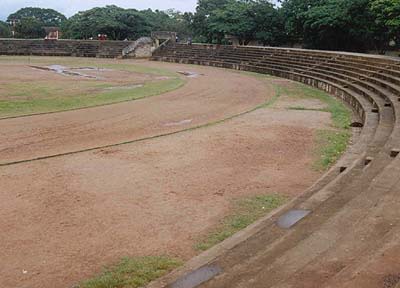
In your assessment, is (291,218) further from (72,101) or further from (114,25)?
(114,25)

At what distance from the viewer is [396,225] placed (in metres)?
4.13

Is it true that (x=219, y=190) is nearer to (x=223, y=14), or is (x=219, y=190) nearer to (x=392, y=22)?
(x=392, y=22)

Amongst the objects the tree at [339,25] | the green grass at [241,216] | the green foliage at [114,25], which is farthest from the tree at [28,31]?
the green grass at [241,216]

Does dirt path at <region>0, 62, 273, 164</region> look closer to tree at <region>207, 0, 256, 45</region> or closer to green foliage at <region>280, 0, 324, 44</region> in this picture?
green foliage at <region>280, 0, 324, 44</region>

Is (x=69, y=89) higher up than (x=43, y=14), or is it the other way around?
(x=43, y=14)

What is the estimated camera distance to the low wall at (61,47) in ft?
144

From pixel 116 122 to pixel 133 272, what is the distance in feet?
26.8

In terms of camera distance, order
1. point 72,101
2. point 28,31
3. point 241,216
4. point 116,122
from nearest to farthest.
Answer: point 241,216 → point 116,122 → point 72,101 → point 28,31

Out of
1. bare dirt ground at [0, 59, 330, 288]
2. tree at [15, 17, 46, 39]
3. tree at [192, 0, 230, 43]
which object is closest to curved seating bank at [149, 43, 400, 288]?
bare dirt ground at [0, 59, 330, 288]

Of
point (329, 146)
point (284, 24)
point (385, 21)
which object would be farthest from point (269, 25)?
point (329, 146)

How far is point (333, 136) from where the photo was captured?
10492 millimetres

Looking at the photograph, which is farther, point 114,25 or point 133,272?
point 114,25

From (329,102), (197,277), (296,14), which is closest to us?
(197,277)

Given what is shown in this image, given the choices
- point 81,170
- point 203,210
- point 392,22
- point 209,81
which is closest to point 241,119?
point 81,170
